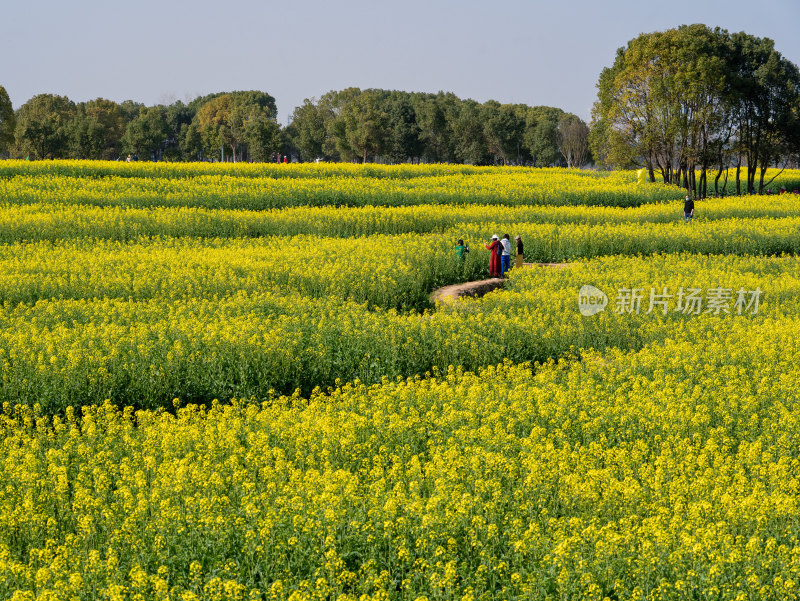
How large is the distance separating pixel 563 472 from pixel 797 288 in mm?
14829

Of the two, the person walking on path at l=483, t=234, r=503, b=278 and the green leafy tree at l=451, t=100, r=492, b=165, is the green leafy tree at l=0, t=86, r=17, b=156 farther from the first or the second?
the person walking on path at l=483, t=234, r=503, b=278

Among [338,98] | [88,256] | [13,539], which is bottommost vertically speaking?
[13,539]

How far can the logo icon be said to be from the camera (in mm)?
17319

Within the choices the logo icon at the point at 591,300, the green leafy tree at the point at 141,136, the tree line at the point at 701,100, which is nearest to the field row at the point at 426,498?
the logo icon at the point at 591,300

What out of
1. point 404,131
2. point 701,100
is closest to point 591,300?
point 701,100

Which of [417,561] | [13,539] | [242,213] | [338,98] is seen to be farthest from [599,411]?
[338,98]

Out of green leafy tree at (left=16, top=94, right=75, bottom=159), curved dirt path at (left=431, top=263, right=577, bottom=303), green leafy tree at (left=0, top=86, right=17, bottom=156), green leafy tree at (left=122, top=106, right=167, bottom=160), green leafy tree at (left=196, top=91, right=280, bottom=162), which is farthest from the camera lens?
green leafy tree at (left=122, top=106, right=167, bottom=160)

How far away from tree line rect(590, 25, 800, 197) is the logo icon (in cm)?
3620

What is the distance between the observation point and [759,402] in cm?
1079

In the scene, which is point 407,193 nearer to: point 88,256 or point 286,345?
point 88,256

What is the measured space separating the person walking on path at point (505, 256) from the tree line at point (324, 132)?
62.7 metres

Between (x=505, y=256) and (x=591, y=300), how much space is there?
6.46 meters

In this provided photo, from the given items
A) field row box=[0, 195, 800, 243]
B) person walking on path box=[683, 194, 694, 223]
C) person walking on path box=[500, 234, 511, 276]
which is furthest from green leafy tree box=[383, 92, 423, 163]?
person walking on path box=[500, 234, 511, 276]

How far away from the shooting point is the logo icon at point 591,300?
56.8 ft
